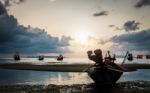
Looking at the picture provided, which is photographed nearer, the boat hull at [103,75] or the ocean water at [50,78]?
the boat hull at [103,75]

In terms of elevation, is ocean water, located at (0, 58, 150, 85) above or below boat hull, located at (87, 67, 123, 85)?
below

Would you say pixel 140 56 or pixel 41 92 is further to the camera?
pixel 140 56

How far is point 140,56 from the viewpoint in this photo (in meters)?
155

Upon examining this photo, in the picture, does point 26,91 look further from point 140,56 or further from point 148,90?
point 140,56

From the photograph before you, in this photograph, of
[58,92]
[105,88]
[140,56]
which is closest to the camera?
[58,92]

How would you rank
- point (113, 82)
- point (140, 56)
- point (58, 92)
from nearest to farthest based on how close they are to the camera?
point (58, 92) < point (113, 82) < point (140, 56)

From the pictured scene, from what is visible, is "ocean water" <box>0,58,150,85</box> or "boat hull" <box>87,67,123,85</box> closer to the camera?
"boat hull" <box>87,67,123,85</box>

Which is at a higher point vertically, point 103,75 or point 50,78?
point 103,75

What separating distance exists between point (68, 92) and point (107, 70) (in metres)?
4.84

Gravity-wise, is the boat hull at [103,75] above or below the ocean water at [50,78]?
above

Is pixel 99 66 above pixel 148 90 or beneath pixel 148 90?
above

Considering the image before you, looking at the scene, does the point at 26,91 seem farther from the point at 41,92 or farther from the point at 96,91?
the point at 96,91

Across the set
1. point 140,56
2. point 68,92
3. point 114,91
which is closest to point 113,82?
point 114,91

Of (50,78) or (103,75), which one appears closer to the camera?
(103,75)
